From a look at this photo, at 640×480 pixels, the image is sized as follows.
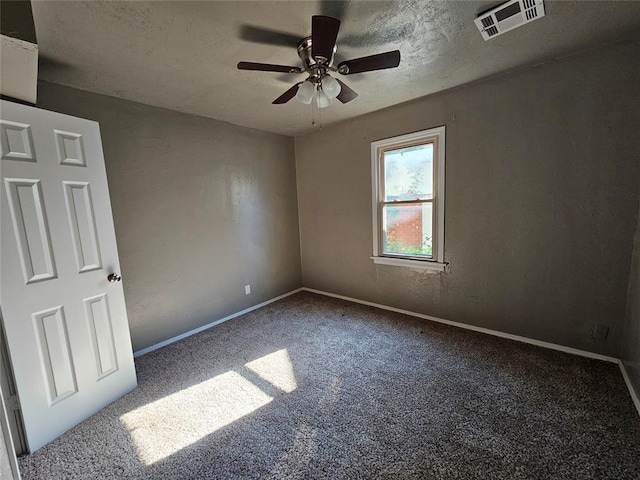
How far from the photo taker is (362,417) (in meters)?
1.71

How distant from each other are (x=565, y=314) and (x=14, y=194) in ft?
13.1

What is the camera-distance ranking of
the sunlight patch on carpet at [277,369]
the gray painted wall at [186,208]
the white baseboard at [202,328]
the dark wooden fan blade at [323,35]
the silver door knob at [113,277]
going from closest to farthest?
the dark wooden fan blade at [323,35]
the silver door knob at [113,277]
the sunlight patch on carpet at [277,369]
the gray painted wall at [186,208]
the white baseboard at [202,328]

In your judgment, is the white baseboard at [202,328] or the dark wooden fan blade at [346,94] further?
the white baseboard at [202,328]

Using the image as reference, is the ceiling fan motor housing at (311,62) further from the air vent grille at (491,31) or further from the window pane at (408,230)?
the window pane at (408,230)

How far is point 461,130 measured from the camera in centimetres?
263

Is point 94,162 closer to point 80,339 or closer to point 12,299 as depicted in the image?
point 12,299

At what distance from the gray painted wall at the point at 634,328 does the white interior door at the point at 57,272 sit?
3583 millimetres

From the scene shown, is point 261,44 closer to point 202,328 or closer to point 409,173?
point 409,173

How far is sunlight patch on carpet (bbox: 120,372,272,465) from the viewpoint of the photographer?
158cm

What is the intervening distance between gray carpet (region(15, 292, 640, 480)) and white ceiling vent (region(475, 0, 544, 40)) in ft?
7.91

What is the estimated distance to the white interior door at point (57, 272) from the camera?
1.49 m

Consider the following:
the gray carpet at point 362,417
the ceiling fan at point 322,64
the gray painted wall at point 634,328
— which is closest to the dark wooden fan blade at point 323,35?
the ceiling fan at point 322,64

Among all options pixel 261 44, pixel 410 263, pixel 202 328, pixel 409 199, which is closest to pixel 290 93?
pixel 261 44

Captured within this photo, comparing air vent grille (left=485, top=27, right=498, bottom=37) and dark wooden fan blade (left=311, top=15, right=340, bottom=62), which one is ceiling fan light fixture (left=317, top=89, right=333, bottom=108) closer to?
dark wooden fan blade (left=311, top=15, right=340, bottom=62)
